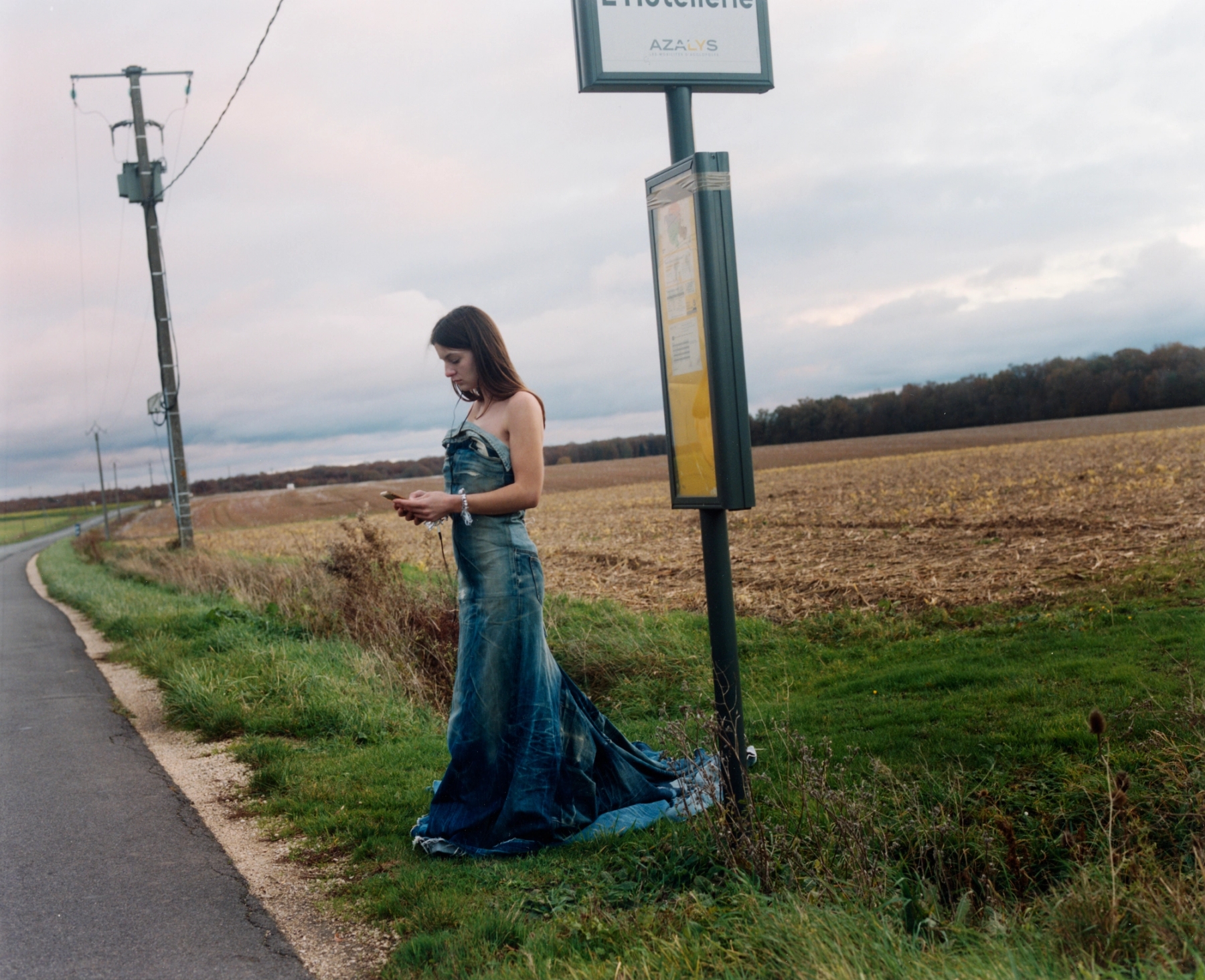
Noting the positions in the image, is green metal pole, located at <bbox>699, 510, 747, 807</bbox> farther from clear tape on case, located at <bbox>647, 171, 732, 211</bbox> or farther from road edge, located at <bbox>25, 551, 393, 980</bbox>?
road edge, located at <bbox>25, 551, 393, 980</bbox>

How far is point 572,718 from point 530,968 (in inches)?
65.9

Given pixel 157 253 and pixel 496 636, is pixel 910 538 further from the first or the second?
pixel 157 253

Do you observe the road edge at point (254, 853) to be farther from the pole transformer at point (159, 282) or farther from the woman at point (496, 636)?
the pole transformer at point (159, 282)

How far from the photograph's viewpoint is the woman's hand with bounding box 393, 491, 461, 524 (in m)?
3.89

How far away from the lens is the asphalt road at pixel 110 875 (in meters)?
3.29

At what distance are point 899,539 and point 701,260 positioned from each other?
13142 millimetres

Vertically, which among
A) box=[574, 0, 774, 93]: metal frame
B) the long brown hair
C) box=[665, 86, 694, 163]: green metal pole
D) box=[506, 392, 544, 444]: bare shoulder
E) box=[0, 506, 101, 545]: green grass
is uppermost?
box=[574, 0, 774, 93]: metal frame

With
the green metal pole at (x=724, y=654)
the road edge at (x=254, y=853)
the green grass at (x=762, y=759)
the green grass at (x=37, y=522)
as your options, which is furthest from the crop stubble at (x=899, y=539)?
the green grass at (x=37, y=522)

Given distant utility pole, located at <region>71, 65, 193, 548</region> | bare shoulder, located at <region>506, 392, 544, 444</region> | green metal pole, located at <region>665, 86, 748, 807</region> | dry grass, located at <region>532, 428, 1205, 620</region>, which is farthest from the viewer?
distant utility pole, located at <region>71, 65, 193, 548</region>

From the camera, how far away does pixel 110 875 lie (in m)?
4.11

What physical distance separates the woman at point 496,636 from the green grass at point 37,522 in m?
85.4

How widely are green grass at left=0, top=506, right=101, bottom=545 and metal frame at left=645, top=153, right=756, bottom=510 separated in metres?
86.6

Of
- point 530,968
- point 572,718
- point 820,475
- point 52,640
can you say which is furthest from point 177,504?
point 820,475

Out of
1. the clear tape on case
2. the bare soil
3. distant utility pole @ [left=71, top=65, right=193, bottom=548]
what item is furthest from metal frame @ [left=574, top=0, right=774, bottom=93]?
the bare soil
